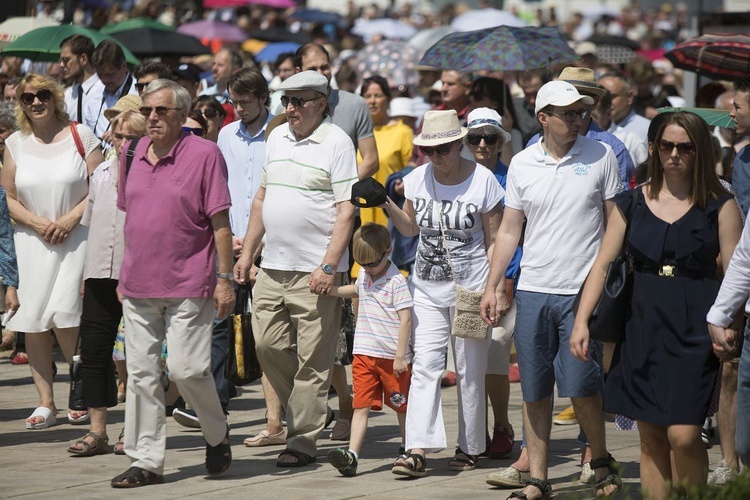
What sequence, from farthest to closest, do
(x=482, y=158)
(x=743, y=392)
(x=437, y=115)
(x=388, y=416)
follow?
(x=388, y=416) → (x=482, y=158) → (x=437, y=115) → (x=743, y=392)

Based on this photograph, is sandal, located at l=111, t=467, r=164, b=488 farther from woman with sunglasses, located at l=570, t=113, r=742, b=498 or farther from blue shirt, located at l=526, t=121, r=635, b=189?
blue shirt, located at l=526, t=121, r=635, b=189

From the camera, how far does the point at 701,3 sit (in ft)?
56.6

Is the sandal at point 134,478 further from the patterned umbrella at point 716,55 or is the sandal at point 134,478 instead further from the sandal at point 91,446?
the patterned umbrella at point 716,55

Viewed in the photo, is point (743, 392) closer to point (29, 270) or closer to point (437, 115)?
point (437, 115)

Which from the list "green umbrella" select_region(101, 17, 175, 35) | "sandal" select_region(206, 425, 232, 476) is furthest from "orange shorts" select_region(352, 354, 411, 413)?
"green umbrella" select_region(101, 17, 175, 35)

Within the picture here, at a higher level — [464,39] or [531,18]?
[531,18]

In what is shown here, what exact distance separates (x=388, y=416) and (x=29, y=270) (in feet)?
8.93

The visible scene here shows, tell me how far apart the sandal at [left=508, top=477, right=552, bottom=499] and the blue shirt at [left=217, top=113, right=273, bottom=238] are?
301 centimetres

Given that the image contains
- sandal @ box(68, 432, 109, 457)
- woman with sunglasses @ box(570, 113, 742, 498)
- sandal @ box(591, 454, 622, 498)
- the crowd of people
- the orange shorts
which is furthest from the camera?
sandal @ box(68, 432, 109, 457)

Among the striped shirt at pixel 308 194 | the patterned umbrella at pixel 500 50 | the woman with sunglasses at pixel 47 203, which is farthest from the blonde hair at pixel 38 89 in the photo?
the patterned umbrella at pixel 500 50

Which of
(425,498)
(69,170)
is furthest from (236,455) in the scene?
(69,170)

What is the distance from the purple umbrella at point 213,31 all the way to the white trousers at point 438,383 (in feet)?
51.4

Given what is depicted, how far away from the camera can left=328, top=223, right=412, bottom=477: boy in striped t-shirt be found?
7844 mm

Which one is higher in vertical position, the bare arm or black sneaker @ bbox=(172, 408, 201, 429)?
the bare arm
